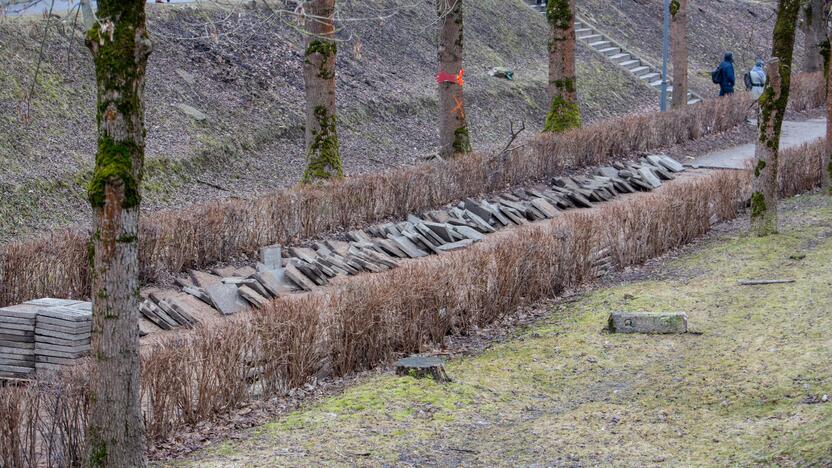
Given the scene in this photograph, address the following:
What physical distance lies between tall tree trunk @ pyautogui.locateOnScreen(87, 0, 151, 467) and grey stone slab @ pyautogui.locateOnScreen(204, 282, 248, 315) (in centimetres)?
432

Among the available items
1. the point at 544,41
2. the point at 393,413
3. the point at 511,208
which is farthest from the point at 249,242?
the point at 544,41

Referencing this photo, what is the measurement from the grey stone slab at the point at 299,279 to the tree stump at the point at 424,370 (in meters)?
3.14

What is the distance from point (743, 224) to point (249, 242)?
7.15m

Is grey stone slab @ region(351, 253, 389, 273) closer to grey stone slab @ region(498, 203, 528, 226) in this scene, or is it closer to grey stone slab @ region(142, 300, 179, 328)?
grey stone slab @ region(142, 300, 179, 328)

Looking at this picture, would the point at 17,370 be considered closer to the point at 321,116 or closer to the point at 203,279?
the point at 203,279

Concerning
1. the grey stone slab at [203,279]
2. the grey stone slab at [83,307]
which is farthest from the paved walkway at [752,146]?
the grey stone slab at [83,307]

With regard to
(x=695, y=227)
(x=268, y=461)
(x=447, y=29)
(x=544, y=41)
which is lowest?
(x=268, y=461)

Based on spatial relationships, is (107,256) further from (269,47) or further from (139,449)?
(269,47)

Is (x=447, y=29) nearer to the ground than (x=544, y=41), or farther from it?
nearer to the ground

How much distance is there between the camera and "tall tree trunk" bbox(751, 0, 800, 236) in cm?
1259

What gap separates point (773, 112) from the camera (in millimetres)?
12680

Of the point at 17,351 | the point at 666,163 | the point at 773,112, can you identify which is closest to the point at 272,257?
the point at 17,351

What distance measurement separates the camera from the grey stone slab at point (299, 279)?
11.0 meters

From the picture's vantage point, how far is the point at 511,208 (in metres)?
15.1
